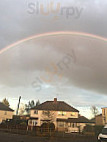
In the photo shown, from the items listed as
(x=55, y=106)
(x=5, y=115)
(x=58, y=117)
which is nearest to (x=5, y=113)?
(x=5, y=115)

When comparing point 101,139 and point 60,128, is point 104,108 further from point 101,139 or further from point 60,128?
point 101,139

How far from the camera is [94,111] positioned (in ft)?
280

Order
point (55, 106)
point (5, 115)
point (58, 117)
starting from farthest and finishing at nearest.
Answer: point (5, 115), point (55, 106), point (58, 117)

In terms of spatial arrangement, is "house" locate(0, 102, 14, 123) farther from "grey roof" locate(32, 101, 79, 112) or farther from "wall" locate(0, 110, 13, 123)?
"grey roof" locate(32, 101, 79, 112)

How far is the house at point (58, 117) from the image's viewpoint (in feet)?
151

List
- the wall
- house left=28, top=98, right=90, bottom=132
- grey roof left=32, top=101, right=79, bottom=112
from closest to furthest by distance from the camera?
house left=28, top=98, right=90, bottom=132, grey roof left=32, top=101, right=79, bottom=112, the wall

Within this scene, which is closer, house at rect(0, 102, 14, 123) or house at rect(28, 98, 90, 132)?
house at rect(28, 98, 90, 132)

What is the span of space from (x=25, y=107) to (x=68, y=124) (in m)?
70.6

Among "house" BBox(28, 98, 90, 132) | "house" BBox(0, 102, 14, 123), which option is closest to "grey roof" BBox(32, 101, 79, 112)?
"house" BBox(28, 98, 90, 132)

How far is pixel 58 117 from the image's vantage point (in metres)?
49.8

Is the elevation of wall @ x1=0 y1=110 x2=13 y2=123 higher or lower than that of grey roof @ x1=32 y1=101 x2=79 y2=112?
lower

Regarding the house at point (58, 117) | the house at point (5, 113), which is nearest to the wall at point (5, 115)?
the house at point (5, 113)

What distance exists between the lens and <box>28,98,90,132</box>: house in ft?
151

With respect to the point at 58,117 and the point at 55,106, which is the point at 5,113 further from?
the point at 58,117
